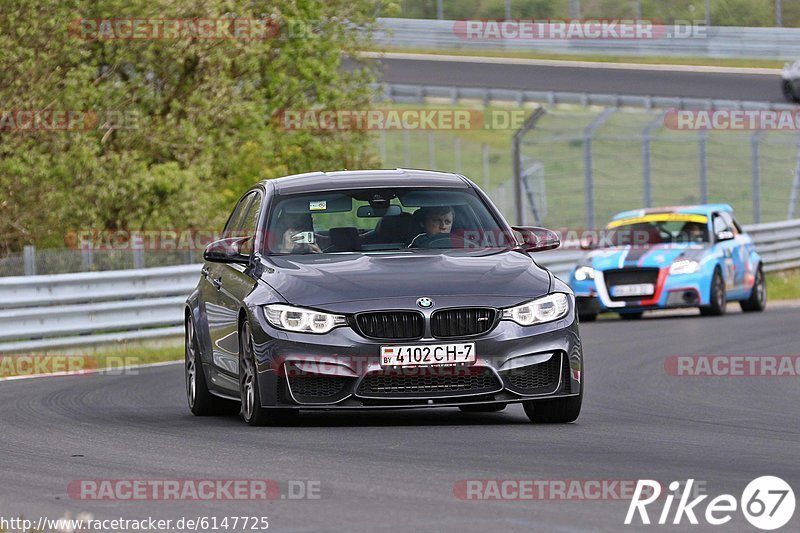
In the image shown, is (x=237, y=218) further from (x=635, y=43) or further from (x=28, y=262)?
(x=635, y=43)

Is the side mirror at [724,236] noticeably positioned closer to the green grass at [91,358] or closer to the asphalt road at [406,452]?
the green grass at [91,358]

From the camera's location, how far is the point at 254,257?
1080cm

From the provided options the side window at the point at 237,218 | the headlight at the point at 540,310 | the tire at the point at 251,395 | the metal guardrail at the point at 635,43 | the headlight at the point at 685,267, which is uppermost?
the side window at the point at 237,218

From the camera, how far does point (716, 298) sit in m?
23.4

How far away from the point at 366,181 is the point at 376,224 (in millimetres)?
426

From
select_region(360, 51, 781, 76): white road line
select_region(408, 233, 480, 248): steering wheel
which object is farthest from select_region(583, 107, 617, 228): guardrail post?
select_region(360, 51, 781, 76): white road line

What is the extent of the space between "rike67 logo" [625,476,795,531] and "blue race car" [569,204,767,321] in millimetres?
15704

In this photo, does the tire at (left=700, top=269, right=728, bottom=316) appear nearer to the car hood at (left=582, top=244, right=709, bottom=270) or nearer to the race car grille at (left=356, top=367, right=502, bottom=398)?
the car hood at (left=582, top=244, right=709, bottom=270)

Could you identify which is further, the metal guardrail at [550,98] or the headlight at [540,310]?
the metal guardrail at [550,98]

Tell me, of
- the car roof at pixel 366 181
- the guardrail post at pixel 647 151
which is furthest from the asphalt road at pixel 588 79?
the car roof at pixel 366 181

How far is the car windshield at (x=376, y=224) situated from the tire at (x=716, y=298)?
12620 mm

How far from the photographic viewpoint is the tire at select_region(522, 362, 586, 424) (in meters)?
10.3

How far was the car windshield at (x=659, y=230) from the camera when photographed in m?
23.9

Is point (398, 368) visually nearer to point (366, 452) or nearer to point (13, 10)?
point (366, 452)
